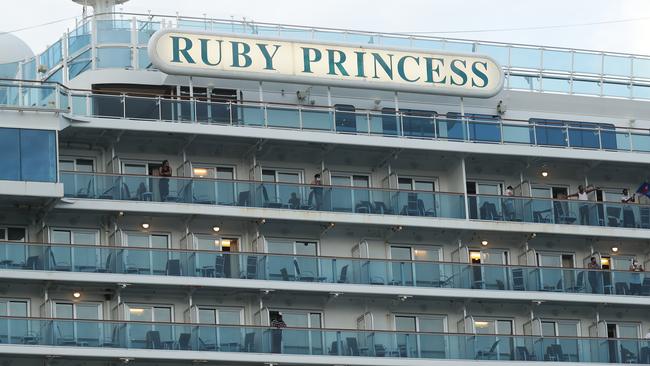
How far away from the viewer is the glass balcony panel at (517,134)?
70438mm

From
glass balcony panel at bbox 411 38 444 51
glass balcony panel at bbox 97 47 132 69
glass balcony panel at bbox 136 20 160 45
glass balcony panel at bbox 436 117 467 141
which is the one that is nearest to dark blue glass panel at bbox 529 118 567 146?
glass balcony panel at bbox 436 117 467 141

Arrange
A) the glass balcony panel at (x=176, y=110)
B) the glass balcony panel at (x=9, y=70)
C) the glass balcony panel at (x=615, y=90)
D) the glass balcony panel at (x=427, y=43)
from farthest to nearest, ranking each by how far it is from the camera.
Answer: the glass balcony panel at (x=615, y=90) → the glass balcony panel at (x=427, y=43) → the glass balcony panel at (x=9, y=70) → the glass balcony panel at (x=176, y=110)

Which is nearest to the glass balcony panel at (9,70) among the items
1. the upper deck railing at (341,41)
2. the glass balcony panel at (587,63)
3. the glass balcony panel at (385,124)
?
the upper deck railing at (341,41)

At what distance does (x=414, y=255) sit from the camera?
A: 69.3 meters

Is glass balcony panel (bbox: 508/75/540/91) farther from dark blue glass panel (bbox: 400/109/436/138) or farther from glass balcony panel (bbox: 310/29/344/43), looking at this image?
glass balcony panel (bbox: 310/29/344/43)

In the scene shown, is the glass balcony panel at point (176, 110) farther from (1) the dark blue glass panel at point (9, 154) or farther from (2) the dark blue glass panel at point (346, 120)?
(1) the dark blue glass panel at point (9, 154)

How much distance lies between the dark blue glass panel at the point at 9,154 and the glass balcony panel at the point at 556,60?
834 inches

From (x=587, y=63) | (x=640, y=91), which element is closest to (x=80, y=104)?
(x=587, y=63)

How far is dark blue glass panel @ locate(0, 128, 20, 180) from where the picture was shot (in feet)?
206

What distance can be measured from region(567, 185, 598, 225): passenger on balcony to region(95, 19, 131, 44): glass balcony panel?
16503mm

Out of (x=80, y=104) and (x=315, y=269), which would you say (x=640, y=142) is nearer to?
(x=315, y=269)

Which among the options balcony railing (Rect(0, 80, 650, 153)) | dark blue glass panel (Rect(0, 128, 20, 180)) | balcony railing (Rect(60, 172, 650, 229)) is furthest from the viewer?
balcony railing (Rect(60, 172, 650, 229))

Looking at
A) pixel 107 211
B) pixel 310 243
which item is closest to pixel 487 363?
pixel 310 243

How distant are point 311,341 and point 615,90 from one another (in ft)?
55.7
